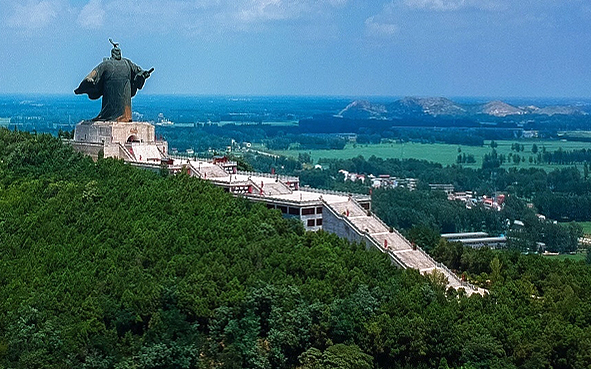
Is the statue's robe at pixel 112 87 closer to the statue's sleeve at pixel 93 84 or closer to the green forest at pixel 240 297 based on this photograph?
the statue's sleeve at pixel 93 84

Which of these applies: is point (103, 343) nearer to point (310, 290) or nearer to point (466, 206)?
point (310, 290)

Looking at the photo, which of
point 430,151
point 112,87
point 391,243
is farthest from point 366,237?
point 430,151

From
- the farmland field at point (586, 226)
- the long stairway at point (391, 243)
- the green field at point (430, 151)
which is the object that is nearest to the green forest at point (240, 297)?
the long stairway at point (391, 243)

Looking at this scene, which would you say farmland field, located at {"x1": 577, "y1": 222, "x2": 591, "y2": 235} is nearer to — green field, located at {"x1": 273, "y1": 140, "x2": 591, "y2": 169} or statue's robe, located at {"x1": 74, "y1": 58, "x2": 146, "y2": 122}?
statue's robe, located at {"x1": 74, "y1": 58, "x2": 146, "y2": 122}

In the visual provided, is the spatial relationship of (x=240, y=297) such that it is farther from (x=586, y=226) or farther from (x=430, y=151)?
(x=430, y=151)

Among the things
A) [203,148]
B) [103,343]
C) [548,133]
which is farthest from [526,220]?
[548,133]
